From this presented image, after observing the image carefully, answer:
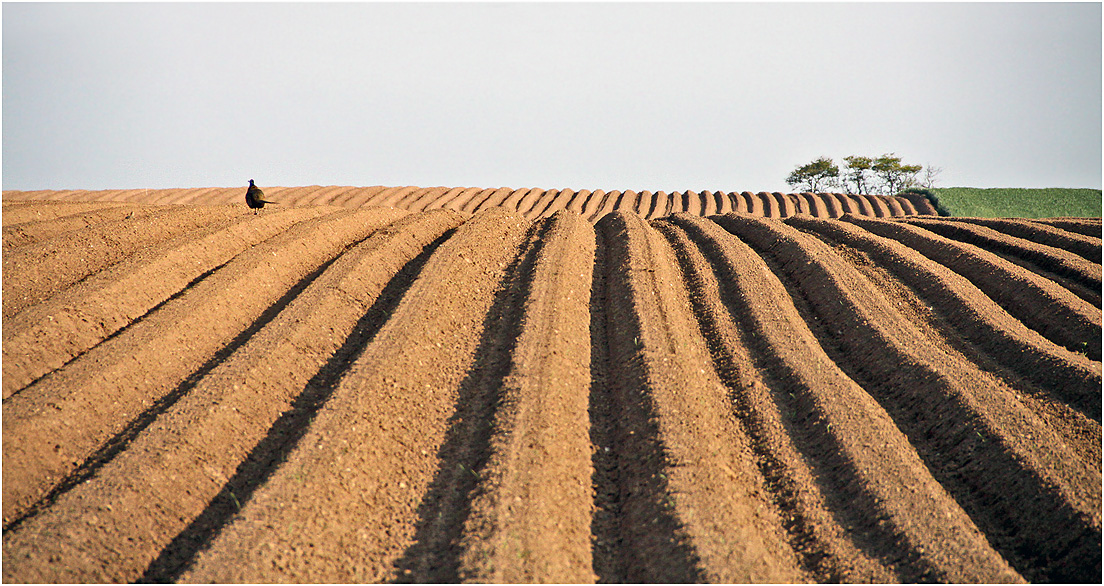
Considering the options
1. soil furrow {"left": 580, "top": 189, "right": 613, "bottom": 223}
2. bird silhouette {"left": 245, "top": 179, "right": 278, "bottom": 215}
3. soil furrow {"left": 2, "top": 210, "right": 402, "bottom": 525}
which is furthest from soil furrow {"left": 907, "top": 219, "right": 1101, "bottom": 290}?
soil furrow {"left": 580, "top": 189, "right": 613, "bottom": 223}

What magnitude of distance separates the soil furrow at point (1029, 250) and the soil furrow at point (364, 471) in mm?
8142

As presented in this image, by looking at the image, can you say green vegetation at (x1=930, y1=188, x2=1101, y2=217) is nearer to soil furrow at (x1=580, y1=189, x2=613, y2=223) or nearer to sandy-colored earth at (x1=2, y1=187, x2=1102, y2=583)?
soil furrow at (x1=580, y1=189, x2=613, y2=223)

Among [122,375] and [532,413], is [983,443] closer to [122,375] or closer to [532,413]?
[532,413]

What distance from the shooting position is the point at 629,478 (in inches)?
196

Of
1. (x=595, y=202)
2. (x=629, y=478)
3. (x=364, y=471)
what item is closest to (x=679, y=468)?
(x=629, y=478)

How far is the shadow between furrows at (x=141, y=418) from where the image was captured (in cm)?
455

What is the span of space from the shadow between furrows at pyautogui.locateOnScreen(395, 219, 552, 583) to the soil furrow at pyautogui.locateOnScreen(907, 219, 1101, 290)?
24.7ft

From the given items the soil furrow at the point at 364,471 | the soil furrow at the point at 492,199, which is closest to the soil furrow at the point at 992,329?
the soil furrow at the point at 364,471

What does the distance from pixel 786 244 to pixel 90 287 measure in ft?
33.2

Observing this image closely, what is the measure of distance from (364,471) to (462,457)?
0.79 meters

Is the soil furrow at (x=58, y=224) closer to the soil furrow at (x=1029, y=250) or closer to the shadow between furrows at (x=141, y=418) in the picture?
the shadow between furrows at (x=141, y=418)

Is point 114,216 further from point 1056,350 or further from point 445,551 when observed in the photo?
point 1056,350

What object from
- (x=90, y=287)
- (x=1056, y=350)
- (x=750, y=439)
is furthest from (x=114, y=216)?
(x=1056, y=350)

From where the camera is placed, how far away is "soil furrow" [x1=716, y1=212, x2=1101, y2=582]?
446cm
